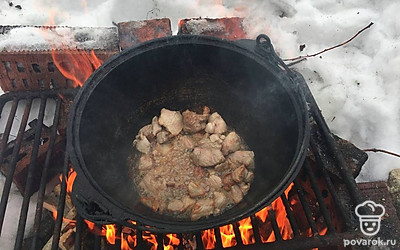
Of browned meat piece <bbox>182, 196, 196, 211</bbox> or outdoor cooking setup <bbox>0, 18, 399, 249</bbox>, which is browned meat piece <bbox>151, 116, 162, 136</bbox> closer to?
outdoor cooking setup <bbox>0, 18, 399, 249</bbox>

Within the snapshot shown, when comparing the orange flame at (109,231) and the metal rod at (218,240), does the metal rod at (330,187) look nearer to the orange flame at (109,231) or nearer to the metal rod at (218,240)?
the metal rod at (218,240)

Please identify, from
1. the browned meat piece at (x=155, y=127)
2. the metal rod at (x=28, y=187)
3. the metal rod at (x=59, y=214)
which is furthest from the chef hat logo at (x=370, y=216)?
the metal rod at (x=28, y=187)

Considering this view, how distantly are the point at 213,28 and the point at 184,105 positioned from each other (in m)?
0.81

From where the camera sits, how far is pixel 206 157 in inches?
107

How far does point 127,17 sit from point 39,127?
73.8 inches

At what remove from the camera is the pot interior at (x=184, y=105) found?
2.31 meters

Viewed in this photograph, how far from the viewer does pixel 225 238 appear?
8.04 ft

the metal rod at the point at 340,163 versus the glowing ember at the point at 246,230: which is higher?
the metal rod at the point at 340,163

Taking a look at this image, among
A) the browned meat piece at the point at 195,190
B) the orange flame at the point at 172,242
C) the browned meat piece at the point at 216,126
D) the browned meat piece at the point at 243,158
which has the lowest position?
the orange flame at the point at 172,242

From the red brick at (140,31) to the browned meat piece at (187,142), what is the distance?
1.00 metres

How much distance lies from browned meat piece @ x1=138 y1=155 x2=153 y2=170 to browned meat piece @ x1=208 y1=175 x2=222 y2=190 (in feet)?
1.75

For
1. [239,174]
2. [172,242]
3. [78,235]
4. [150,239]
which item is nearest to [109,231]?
[78,235]

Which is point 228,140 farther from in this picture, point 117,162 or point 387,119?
point 387,119

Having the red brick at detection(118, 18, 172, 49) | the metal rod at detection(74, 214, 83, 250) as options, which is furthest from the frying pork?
the red brick at detection(118, 18, 172, 49)
